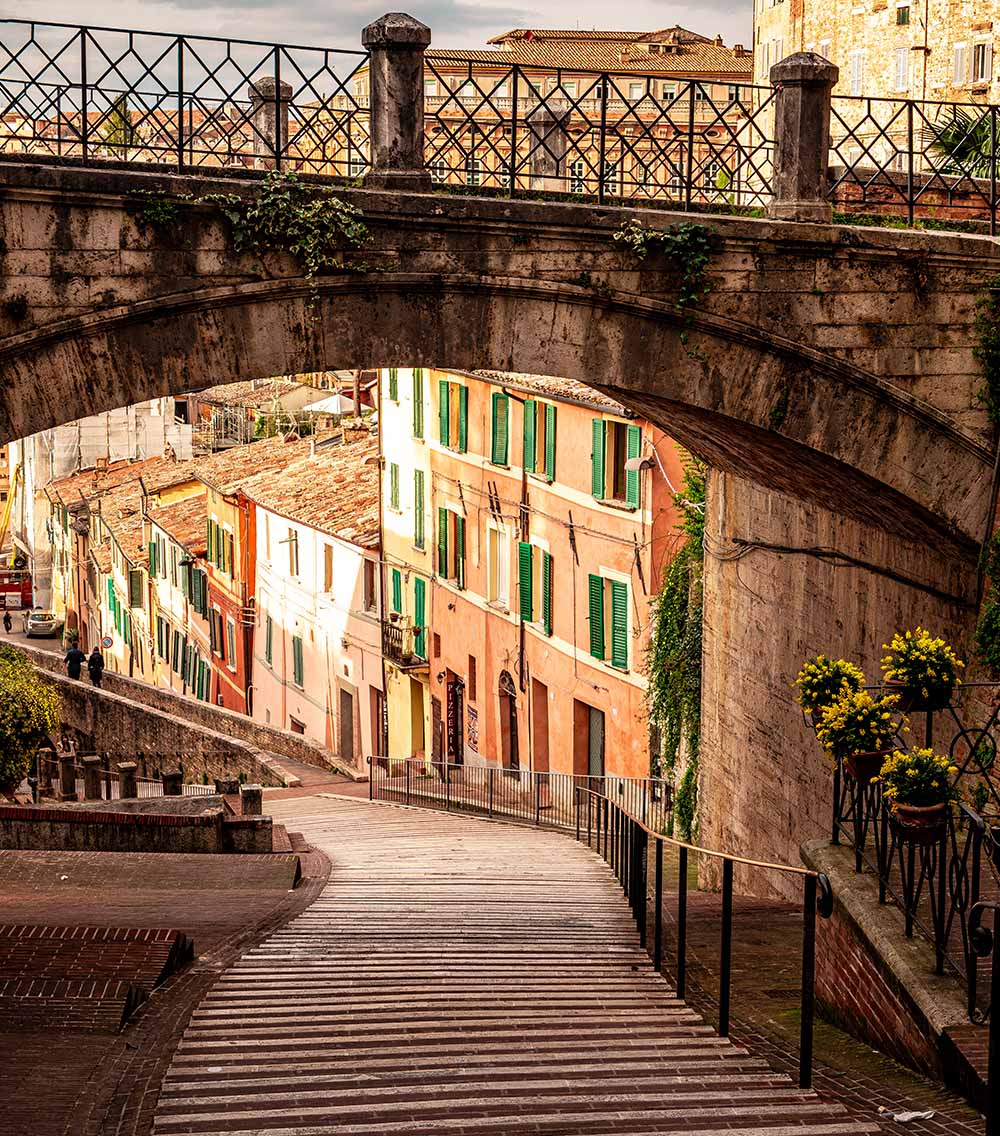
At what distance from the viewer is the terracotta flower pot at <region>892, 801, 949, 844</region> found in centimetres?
775

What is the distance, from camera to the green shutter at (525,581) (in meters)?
29.4

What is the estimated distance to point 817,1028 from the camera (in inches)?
319

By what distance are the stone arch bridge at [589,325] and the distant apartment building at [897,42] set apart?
31205mm

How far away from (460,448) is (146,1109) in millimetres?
26688

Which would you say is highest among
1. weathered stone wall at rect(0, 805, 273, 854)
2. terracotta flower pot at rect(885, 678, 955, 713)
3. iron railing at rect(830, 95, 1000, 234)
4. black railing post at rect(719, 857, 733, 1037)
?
iron railing at rect(830, 95, 1000, 234)

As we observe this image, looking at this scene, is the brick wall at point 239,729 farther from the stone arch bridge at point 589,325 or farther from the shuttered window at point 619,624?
the stone arch bridge at point 589,325

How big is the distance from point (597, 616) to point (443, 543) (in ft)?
22.7

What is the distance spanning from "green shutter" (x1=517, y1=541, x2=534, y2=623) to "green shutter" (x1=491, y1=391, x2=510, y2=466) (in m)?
1.76

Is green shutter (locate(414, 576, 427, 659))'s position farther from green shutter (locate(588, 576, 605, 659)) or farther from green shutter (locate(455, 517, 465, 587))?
green shutter (locate(588, 576, 605, 659))

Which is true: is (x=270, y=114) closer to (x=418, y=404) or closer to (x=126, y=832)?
(x=126, y=832)

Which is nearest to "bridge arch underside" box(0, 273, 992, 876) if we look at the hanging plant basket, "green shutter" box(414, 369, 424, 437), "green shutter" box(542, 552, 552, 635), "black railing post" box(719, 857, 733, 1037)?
the hanging plant basket

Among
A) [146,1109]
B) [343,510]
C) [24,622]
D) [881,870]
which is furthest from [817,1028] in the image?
[24,622]

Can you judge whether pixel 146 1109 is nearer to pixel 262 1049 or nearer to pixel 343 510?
pixel 262 1049

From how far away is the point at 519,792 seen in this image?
23734mm
